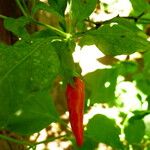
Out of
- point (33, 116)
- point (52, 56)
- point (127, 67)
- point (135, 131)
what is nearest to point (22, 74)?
point (52, 56)

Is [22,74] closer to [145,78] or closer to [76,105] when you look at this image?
[76,105]

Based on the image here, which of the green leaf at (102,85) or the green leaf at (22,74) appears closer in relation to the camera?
the green leaf at (22,74)

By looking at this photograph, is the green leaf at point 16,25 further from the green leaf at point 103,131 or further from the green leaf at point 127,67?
the green leaf at point 127,67

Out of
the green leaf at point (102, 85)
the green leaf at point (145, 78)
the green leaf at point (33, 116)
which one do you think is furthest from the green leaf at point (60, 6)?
the green leaf at point (145, 78)

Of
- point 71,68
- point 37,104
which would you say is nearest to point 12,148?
point 37,104

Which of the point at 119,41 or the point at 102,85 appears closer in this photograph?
the point at 119,41

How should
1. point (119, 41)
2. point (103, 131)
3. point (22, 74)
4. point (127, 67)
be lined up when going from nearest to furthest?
point (22, 74), point (119, 41), point (103, 131), point (127, 67)
